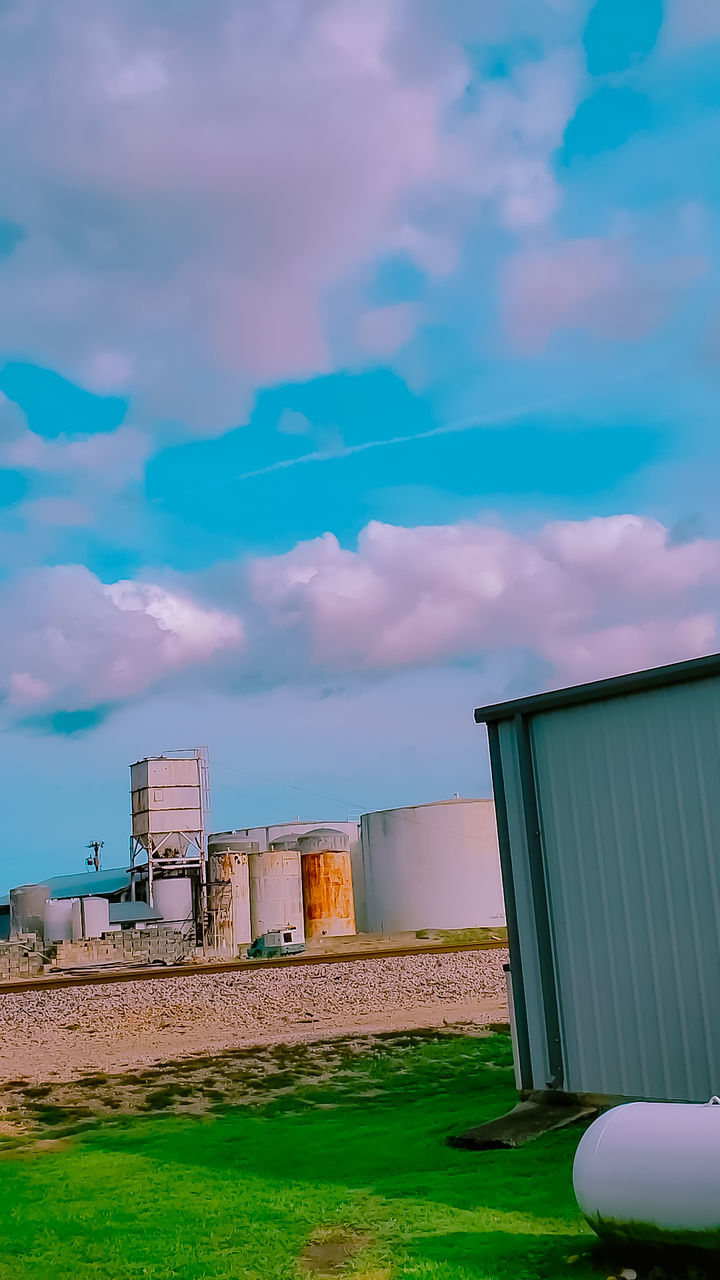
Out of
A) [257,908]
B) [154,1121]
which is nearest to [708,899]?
[154,1121]

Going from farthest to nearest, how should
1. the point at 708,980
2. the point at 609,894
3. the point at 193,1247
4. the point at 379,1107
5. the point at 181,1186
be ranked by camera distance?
1. the point at 379,1107
2. the point at 609,894
3. the point at 708,980
4. the point at 181,1186
5. the point at 193,1247

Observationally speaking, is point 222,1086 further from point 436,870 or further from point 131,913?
point 436,870

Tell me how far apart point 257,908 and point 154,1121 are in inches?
1648

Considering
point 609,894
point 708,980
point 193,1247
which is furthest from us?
point 609,894

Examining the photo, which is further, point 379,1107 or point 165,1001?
point 165,1001

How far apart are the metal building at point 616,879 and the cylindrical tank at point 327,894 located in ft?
146

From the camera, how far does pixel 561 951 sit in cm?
1095

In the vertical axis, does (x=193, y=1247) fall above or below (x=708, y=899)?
below

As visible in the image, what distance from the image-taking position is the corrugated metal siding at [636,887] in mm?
9859

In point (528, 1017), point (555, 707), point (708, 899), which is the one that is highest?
point (555, 707)

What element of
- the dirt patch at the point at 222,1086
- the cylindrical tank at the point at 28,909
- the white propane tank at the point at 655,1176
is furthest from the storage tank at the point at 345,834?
the white propane tank at the point at 655,1176

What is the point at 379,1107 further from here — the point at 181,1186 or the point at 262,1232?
the point at 262,1232

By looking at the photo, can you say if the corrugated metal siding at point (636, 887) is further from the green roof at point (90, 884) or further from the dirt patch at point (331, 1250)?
the green roof at point (90, 884)

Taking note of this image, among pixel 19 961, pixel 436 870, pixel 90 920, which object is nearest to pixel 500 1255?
pixel 19 961
